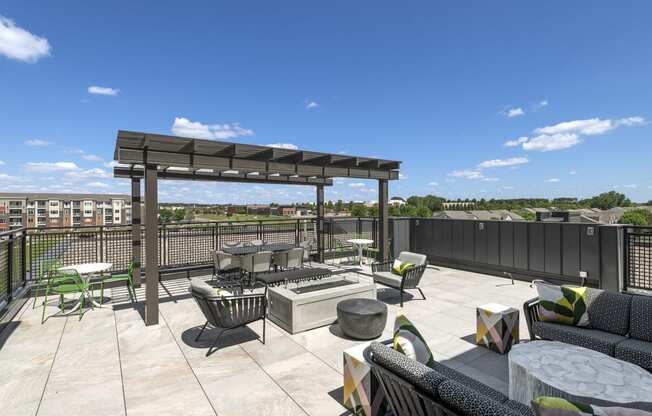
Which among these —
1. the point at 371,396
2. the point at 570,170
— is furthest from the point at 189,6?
the point at 570,170

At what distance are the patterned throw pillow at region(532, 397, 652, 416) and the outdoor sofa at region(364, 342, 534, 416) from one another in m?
0.09

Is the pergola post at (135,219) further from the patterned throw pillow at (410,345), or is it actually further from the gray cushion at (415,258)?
the patterned throw pillow at (410,345)

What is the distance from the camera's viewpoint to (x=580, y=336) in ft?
9.64

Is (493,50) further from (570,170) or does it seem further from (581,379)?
(570,170)

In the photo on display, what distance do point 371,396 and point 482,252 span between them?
21.4 ft

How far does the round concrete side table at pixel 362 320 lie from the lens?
3684 mm

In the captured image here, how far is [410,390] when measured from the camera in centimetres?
156

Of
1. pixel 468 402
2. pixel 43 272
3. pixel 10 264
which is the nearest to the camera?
pixel 468 402

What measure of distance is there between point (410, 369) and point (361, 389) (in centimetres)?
91

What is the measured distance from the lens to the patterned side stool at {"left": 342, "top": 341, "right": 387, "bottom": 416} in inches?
87.8

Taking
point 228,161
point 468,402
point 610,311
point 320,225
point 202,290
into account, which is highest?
point 228,161

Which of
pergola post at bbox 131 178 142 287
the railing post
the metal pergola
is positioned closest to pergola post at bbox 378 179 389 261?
the metal pergola

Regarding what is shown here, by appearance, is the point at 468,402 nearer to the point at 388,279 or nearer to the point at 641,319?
the point at 641,319

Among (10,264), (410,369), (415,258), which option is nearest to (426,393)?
(410,369)
